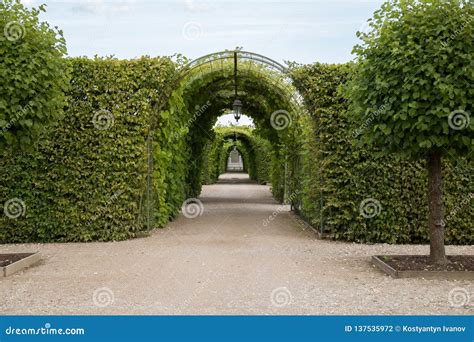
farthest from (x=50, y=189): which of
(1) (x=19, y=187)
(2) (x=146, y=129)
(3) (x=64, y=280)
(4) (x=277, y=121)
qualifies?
(4) (x=277, y=121)

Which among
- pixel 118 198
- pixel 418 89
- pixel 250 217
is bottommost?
pixel 250 217

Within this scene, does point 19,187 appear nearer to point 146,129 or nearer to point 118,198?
point 118,198

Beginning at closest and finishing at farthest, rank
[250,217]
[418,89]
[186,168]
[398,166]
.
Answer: [418,89]
[398,166]
[250,217]
[186,168]

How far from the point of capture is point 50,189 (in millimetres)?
9648

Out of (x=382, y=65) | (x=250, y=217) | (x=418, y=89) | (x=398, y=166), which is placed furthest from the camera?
(x=250, y=217)

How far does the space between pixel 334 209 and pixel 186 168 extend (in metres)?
6.02

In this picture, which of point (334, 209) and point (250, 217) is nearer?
point (334, 209)

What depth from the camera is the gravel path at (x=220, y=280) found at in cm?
523

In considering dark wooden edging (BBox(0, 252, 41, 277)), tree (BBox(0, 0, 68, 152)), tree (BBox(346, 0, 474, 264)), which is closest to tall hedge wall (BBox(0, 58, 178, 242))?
dark wooden edging (BBox(0, 252, 41, 277))

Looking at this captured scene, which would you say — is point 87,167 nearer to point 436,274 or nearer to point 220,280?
point 220,280

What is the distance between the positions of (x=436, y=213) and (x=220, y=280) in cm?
326

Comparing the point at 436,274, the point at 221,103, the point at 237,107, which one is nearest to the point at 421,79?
the point at 436,274

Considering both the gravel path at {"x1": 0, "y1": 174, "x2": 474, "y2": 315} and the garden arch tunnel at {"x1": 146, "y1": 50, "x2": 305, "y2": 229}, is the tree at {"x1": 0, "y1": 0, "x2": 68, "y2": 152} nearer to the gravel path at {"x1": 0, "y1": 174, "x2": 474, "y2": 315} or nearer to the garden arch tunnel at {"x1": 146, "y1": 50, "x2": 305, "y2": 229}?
the gravel path at {"x1": 0, "y1": 174, "x2": 474, "y2": 315}

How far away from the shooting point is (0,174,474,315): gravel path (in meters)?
5.23
